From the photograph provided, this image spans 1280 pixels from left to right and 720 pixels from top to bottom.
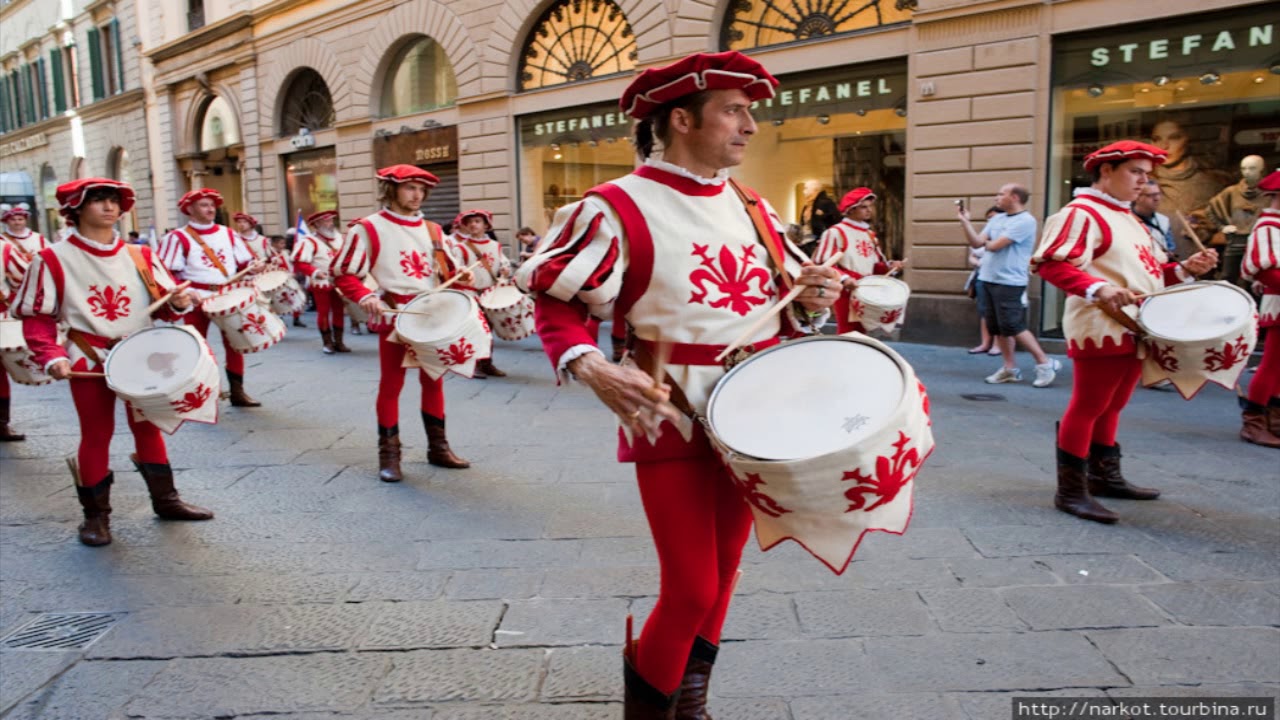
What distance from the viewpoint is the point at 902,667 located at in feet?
9.47

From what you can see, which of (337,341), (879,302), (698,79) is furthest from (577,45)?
(698,79)

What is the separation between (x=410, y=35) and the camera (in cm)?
1745

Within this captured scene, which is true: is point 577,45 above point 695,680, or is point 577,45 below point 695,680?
above

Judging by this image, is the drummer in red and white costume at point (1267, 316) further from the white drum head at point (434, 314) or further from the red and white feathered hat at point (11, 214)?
the red and white feathered hat at point (11, 214)

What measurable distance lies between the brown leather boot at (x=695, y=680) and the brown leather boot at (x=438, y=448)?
3.42 m

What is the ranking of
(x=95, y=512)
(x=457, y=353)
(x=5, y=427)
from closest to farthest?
(x=95, y=512) → (x=457, y=353) → (x=5, y=427)

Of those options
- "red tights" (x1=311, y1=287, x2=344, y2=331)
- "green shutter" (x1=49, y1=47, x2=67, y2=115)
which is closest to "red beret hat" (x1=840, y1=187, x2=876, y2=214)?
"red tights" (x1=311, y1=287, x2=344, y2=331)

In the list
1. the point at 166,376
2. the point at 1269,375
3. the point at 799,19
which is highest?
the point at 799,19

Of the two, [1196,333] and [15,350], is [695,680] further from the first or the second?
[15,350]

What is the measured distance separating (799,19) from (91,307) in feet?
32.3

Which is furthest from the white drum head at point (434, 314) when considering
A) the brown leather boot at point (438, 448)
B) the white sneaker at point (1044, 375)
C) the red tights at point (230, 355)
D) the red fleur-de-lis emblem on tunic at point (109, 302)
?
the white sneaker at point (1044, 375)

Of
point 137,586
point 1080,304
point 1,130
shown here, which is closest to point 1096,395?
point 1080,304

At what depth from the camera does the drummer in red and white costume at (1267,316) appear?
19.0 feet

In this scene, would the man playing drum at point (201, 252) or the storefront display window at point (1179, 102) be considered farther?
the storefront display window at point (1179, 102)
